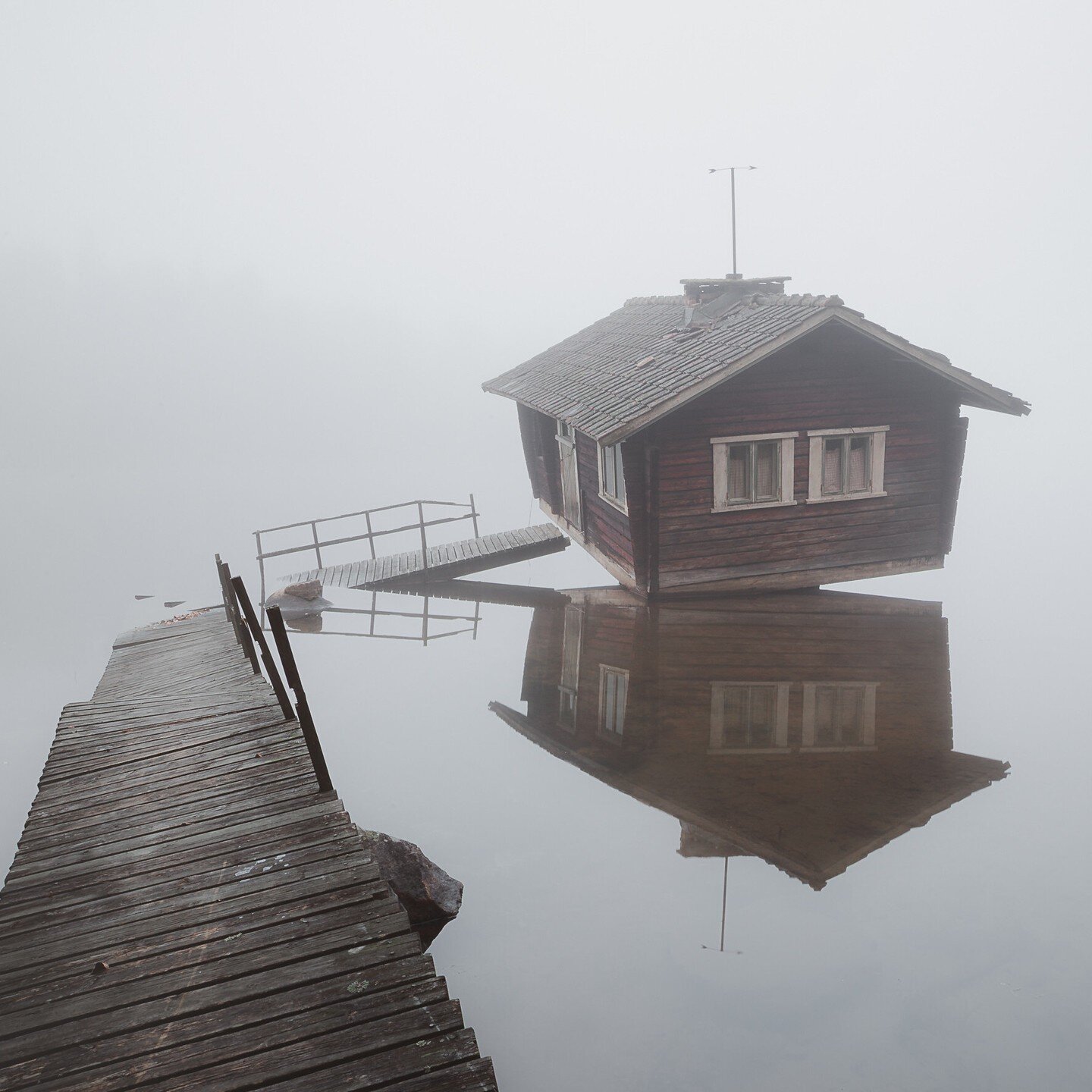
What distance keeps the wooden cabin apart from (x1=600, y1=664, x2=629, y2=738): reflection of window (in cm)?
296

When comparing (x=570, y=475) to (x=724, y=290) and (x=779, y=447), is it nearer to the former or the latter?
(x=724, y=290)

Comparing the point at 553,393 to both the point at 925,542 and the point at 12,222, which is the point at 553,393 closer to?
the point at 925,542

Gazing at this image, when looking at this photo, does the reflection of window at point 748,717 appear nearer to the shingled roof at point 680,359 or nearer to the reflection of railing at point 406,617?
the shingled roof at point 680,359

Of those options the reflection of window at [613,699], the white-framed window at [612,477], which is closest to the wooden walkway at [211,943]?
the reflection of window at [613,699]

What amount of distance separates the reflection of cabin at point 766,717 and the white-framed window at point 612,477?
188cm

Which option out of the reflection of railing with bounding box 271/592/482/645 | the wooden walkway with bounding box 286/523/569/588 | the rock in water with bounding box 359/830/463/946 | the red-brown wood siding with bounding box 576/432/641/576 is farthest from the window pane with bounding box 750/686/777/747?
the wooden walkway with bounding box 286/523/569/588

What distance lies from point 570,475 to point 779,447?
240 inches

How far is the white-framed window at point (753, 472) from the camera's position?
49.5 feet

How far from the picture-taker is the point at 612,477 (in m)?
16.7

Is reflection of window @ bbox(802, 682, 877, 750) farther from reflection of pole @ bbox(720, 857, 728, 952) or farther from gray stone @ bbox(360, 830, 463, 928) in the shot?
gray stone @ bbox(360, 830, 463, 928)

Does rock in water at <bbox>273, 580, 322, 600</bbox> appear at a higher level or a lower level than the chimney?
lower

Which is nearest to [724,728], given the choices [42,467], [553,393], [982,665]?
[982,665]

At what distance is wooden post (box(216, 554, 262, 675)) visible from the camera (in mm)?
10227

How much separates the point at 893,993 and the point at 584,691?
21.4ft
